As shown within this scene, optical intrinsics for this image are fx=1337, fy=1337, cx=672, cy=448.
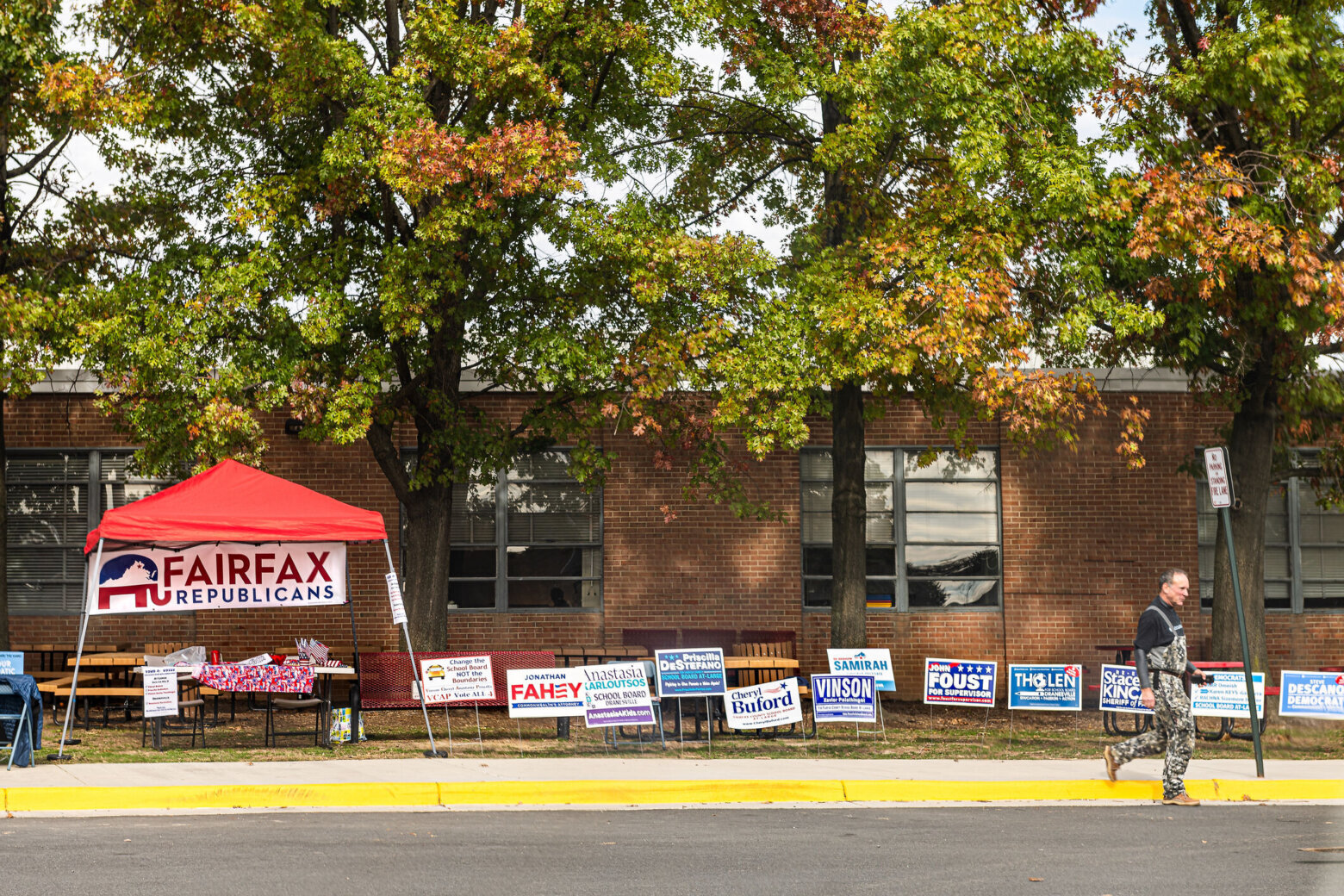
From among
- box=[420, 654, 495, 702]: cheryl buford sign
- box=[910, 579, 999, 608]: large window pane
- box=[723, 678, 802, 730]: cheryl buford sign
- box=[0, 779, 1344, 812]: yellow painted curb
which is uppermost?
box=[910, 579, 999, 608]: large window pane

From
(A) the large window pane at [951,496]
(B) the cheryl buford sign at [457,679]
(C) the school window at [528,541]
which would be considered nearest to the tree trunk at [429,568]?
(C) the school window at [528,541]

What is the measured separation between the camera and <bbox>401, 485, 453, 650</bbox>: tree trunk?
1723 cm

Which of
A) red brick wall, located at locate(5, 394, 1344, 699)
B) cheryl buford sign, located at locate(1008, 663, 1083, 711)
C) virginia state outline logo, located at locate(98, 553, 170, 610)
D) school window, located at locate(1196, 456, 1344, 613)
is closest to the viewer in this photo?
virginia state outline logo, located at locate(98, 553, 170, 610)

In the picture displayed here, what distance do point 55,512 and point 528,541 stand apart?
7198mm

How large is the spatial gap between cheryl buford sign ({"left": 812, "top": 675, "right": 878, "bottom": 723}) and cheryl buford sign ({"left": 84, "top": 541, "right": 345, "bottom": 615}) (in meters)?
5.12

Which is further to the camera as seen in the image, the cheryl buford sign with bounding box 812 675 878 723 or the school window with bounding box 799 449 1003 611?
the school window with bounding box 799 449 1003 611

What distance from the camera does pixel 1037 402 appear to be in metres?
14.5

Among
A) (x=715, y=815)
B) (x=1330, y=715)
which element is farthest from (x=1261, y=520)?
(x=715, y=815)

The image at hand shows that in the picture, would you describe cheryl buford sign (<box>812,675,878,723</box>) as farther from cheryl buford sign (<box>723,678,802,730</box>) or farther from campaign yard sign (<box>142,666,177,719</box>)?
campaign yard sign (<box>142,666,177,719</box>)

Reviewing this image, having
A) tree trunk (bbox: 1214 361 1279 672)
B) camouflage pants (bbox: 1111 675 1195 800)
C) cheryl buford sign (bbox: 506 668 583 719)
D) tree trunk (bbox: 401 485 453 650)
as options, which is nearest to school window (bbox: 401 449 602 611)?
tree trunk (bbox: 401 485 453 650)

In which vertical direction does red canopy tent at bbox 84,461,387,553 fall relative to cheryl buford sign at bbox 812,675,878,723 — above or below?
above

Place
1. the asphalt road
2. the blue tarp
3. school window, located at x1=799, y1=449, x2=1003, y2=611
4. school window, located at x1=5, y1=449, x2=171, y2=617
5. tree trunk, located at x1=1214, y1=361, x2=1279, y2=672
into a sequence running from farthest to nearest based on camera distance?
school window, located at x1=799, y1=449, x2=1003, y2=611 < school window, located at x1=5, y1=449, x2=171, y2=617 < tree trunk, located at x1=1214, y1=361, x2=1279, y2=672 < the blue tarp < the asphalt road

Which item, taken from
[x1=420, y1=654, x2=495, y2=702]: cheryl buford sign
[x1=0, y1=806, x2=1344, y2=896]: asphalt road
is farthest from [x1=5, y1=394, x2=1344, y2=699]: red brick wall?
[x1=0, y1=806, x2=1344, y2=896]: asphalt road

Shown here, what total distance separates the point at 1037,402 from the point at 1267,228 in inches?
117
